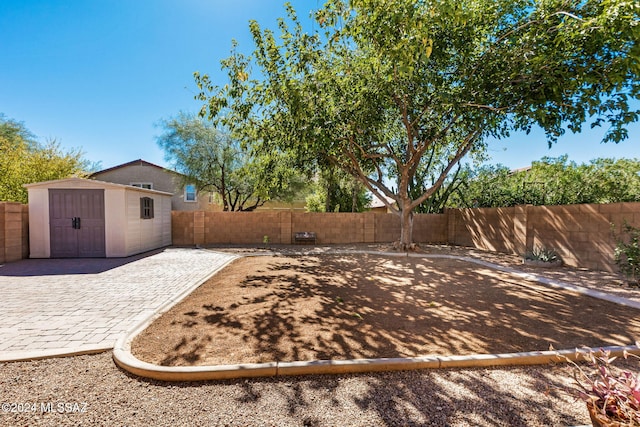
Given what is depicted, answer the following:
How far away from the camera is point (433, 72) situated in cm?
774

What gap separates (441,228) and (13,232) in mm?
16491

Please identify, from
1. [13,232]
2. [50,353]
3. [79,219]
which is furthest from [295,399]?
[13,232]

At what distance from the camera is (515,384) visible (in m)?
2.59

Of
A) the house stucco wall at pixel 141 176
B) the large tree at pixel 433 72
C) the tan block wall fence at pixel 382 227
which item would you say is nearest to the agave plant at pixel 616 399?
the large tree at pixel 433 72

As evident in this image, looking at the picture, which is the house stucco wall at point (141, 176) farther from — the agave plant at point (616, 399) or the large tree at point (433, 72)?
the agave plant at point (616, 399)

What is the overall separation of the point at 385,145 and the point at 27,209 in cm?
1225

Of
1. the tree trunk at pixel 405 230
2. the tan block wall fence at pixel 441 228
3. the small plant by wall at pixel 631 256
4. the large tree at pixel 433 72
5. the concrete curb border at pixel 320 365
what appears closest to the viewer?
the concrete curb border at pixel 320 365

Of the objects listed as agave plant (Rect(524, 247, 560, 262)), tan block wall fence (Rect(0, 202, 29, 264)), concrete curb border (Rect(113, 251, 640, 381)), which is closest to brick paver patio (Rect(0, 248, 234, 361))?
tan block wall fence (Rect(0, 202, 29, 264))

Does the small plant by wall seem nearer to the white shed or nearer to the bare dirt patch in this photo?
the bare dirt patch

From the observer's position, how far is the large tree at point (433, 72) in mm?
5516

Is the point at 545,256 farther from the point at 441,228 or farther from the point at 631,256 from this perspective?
the point at 441,228

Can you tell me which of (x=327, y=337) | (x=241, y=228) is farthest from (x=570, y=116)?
(x=241, y=228)

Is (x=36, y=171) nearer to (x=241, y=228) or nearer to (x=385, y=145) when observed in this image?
(x=241, y=228)

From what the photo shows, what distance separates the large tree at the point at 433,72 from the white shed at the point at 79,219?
4.58 meters
